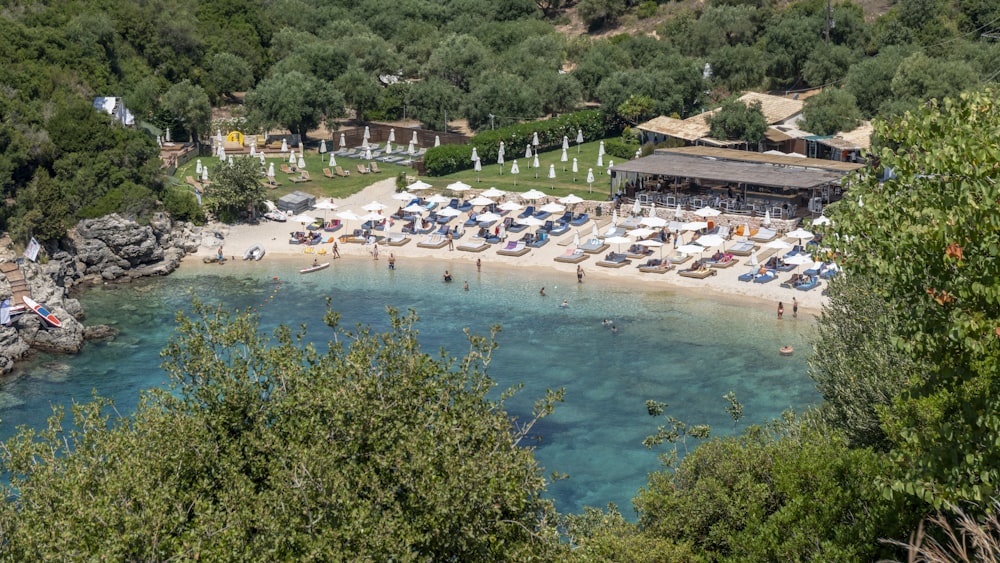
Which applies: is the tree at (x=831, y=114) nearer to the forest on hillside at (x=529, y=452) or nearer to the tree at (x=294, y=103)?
the tree at (x=294, y=103)

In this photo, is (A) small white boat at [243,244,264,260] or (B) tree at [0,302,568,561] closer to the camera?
(B) tree at [0,302,568,561]

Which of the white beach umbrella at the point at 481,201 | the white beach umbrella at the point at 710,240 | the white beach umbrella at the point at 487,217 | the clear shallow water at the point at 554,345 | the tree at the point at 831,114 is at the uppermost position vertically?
the tree at the point at 831,114

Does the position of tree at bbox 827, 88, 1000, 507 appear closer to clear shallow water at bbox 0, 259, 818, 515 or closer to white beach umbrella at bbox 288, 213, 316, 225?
clear shallow water at bbox 0, 259, 818, 515

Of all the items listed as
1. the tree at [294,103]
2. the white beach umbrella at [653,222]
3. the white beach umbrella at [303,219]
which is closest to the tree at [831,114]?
the white beach umbrella at [653,222]

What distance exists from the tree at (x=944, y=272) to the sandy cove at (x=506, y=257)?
34255 mm

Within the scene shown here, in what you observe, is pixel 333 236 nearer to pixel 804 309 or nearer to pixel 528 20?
pixel 804 309

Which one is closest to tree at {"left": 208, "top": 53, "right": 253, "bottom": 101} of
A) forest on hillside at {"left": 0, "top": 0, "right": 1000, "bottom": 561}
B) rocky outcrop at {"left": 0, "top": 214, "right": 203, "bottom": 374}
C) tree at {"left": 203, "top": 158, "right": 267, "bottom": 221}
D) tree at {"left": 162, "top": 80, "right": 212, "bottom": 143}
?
tree at {"left": 162, "top": 80, "right": 212, "bottom": 143}

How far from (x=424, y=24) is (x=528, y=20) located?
34.9 feet

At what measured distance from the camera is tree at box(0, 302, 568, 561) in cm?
2047

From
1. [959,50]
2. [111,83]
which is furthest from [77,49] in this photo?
[959,50]

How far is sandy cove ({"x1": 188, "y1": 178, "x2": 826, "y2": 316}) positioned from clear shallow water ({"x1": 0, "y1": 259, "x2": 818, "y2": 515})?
989 millimetres

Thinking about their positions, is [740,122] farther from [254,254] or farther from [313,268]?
[254,254]

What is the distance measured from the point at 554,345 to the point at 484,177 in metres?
28.2

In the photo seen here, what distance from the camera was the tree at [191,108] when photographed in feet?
280
